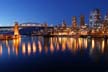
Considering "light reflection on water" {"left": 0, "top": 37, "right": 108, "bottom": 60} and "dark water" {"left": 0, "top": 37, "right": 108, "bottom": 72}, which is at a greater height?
"dark water" {"left": 0, "top": 37, "right": 108, "bottom": 72}

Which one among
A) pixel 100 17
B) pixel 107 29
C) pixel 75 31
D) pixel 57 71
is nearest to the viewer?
pixel 57 71

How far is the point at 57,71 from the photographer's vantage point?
19031 millimetres

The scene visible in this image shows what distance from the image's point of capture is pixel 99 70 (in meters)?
19.1

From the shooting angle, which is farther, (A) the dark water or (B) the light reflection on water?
(B) the light reflection on water

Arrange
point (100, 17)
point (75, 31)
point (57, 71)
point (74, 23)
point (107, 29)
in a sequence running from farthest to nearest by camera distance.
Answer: point (74, 23), point (100, 17), point (75, 31), point (107, 29), point (57, 71)

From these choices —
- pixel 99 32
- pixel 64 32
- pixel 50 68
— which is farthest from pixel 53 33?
pixel 50 68

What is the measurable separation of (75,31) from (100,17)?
49.6ft

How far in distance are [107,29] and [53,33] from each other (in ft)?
91.4

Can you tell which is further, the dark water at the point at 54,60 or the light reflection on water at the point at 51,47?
the light reflection on water at the point at 51,47

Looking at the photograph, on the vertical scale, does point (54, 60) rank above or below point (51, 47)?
above

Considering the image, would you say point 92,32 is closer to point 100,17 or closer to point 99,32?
point 99,32

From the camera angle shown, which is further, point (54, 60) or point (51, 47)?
point (51, 47)

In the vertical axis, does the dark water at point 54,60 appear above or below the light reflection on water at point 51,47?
above

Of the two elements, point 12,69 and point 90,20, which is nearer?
point 12,69
